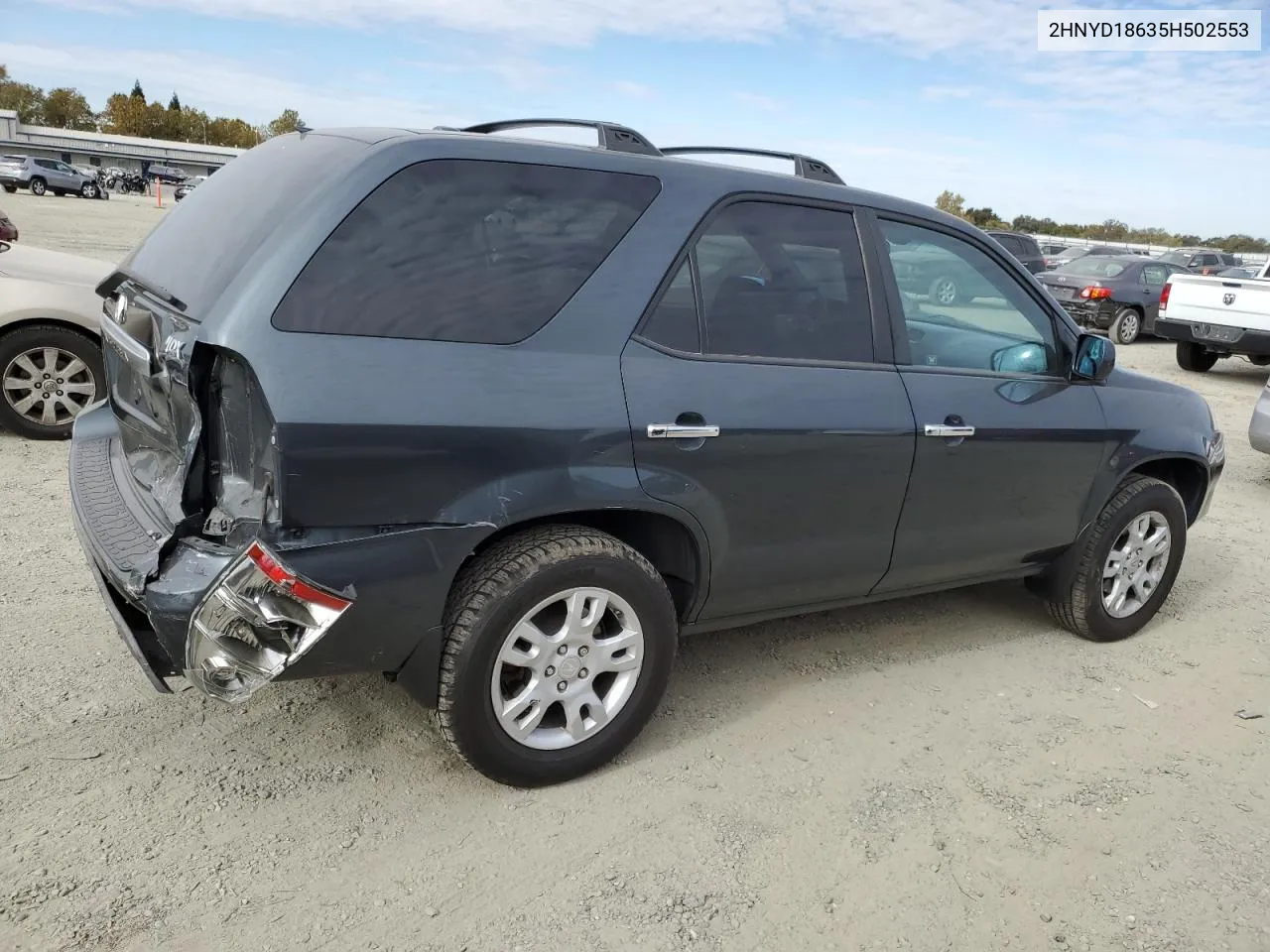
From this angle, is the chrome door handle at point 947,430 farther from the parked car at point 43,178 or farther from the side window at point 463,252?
the parked car at point 43,178

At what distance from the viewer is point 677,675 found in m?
3.77

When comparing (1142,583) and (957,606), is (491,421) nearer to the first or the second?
(957,606)

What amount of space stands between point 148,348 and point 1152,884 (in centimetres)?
319

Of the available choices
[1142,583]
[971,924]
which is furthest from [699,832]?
[1142,583]

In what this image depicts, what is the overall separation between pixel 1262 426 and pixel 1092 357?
4.32 m

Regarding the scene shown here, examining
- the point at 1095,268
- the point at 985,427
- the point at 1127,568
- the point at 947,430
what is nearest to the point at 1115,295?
the point at 1095,268

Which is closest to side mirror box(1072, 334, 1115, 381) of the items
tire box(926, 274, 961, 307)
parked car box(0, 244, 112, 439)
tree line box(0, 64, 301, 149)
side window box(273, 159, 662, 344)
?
tire box(926, 274, 961, 307)

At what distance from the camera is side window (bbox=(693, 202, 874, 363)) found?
10.2ft

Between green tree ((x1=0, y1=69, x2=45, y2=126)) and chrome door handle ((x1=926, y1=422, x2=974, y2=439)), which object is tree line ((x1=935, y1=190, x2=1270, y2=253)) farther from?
green tree ((x1=0, y1=69, x2=45, y2=126))

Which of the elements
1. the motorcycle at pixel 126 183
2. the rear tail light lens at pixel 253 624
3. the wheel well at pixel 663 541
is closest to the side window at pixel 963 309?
the wheel well at pixel 663 541

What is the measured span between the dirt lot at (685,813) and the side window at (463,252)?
136 cm

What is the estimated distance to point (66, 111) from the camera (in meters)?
123

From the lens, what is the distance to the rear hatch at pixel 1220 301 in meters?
12.0

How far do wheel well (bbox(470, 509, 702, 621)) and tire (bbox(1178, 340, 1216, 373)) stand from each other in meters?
12.9
